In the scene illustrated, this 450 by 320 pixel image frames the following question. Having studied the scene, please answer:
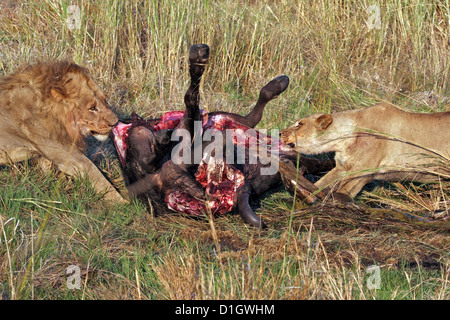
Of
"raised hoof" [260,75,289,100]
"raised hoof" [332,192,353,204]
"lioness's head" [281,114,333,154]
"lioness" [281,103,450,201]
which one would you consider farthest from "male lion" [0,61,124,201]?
"raised hoof" [332,192,353,204]

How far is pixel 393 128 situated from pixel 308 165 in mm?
659

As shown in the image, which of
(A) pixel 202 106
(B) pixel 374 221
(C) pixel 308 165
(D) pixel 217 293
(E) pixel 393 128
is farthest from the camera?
(A) pixel 202 106

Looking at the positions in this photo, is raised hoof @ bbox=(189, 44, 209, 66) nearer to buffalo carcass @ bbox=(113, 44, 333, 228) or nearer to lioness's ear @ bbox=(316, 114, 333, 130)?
buffalo carcass @ bbox=(113, 44, 333, 228)

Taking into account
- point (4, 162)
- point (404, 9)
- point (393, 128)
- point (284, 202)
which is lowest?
point (284, 202)

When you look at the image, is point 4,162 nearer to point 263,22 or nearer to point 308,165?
point 308,165

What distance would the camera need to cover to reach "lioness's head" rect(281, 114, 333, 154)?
12.7 ft

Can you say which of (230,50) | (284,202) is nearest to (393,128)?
(284,202)

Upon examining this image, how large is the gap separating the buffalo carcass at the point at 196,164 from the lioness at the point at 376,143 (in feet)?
0.76

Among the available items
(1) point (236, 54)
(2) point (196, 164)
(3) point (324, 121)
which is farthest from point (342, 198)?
(1) point (236, 54)

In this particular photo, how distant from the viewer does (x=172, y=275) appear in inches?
95.6

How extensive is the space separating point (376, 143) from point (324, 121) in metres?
0.37

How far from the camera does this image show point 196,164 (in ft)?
12.1

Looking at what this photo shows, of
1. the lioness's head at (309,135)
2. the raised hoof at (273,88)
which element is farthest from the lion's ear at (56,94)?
the lioness's head at (309,135)

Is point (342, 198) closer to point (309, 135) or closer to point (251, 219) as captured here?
point (309, 135)
